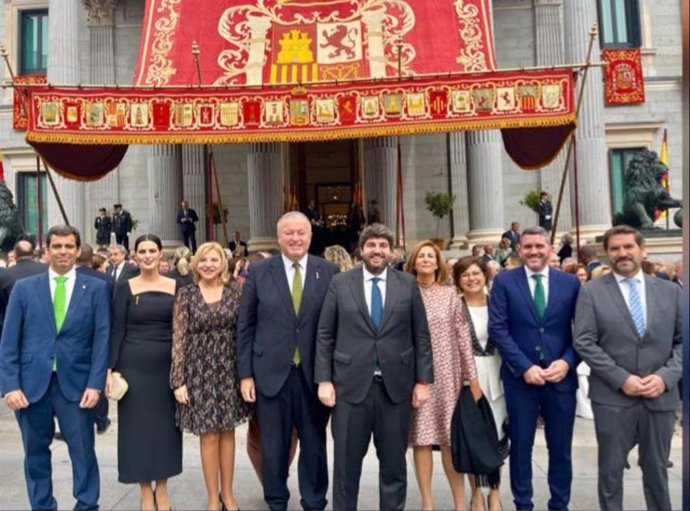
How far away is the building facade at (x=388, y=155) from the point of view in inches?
772

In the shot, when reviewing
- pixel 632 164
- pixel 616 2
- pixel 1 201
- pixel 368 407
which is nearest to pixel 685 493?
pixel 368 407

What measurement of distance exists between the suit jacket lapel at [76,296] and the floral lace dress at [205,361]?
0.73 m

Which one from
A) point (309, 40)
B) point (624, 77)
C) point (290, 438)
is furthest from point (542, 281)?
point (624, 77)

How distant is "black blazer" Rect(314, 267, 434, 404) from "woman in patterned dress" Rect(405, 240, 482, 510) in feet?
0.63

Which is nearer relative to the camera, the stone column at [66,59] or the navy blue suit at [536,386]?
the navy blue suit at [536,386]

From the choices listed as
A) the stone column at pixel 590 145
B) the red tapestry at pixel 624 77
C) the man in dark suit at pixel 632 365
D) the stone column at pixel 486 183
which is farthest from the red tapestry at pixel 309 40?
the red tapestry at pixel 624 77

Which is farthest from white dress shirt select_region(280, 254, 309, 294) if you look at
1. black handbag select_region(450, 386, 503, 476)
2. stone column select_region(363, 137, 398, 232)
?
stone column select_region(363, 137, 398, 232)

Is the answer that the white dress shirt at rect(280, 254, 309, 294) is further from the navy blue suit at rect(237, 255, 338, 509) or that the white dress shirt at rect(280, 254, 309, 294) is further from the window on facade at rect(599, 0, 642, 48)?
the window on facade at rect(599, 0, 642, 48)

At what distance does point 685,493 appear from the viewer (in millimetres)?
2801

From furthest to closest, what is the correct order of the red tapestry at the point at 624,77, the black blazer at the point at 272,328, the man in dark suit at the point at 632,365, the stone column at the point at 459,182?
1. the red tapestry at the point at 624,77
2. the stone column at the point at 459,182
3. the black blazer at the point at 272,328
4. the man in dark suit at the point at 632,365

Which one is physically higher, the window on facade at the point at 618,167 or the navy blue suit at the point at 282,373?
the window on facade at the point at 618,167

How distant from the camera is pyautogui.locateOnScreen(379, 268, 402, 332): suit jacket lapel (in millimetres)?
4641

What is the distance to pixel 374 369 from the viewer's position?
182 inches

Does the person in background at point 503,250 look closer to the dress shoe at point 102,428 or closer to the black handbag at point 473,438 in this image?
the dress shoe at point 102,428
